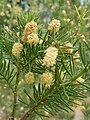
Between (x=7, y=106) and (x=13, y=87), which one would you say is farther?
(x=7, y=106)

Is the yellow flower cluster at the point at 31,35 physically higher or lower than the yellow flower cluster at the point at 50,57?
higher

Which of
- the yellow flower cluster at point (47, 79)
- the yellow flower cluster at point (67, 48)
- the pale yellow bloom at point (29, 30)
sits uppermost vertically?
the pale yellow bloom at point (29, 30)

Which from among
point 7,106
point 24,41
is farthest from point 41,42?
point 7,106

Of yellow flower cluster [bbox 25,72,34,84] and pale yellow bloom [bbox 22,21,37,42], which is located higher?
pale yellow bloom [bbox 22,21,37,42]

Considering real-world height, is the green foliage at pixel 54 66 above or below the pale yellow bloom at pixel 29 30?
below

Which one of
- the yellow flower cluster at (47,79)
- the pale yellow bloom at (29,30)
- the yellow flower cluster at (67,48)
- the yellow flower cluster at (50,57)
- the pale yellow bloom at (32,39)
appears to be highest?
the pale yellow bloom at (29,30)

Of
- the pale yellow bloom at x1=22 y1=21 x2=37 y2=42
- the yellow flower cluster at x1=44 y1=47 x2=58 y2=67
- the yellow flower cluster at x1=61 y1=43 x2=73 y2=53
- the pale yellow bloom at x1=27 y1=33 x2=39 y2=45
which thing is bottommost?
the yellow flower cluster at x1=44 y1=47 x2=58 y2=67

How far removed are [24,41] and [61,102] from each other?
11 centimetres

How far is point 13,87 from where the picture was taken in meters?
0.60

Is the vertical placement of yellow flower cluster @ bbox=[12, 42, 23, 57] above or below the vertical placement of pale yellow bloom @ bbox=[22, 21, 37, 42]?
below

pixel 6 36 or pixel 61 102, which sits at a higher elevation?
pixel 6 36

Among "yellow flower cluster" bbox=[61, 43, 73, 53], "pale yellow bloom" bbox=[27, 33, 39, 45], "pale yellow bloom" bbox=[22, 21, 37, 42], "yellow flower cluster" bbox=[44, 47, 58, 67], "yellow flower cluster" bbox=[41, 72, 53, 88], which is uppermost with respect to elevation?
"pale yellow bloom" bbox=[22, 21, 37, 42]

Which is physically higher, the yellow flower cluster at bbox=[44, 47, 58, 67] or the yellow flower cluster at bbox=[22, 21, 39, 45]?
the yellow flower cluster at bbox=[22, 21, 39, 45]

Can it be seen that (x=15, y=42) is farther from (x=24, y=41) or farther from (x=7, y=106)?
(x=7, y=106)
